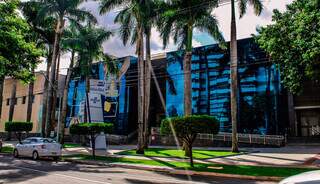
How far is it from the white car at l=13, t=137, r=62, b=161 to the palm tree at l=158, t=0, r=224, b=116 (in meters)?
9.76

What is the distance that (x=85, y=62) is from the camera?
120ft

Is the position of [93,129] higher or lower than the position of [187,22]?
lower

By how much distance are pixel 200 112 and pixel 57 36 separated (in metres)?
19.4

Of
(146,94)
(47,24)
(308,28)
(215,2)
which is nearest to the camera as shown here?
(308,28)

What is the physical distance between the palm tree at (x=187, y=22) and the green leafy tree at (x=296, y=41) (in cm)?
432

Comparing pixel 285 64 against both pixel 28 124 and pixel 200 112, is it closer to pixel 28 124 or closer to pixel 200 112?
pixel 200 112

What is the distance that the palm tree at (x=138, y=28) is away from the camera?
90.7 feet

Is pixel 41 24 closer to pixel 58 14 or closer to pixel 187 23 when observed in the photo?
pixel 58 14

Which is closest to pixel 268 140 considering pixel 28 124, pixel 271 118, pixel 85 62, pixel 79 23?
pixel 271 118

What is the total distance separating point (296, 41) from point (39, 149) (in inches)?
735

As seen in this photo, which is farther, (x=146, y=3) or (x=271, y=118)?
(x=271, y=118)

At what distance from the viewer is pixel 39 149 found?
23406mm

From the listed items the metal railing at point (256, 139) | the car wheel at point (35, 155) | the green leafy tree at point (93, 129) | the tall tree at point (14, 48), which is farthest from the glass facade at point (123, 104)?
the tall tree at point (14, 48)

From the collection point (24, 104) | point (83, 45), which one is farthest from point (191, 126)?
point (24, 104)
